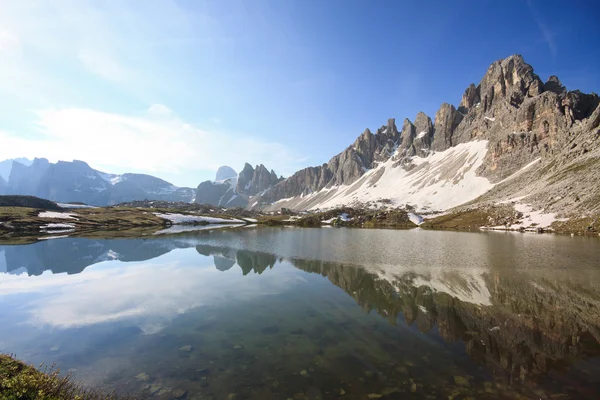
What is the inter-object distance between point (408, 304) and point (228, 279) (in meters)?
22.2

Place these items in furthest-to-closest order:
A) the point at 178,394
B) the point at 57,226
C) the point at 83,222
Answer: the point at 83,222 → the point at 57,226 → the point at 178,394

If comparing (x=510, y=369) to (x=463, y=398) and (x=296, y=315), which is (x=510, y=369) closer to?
(x=463, y=398)

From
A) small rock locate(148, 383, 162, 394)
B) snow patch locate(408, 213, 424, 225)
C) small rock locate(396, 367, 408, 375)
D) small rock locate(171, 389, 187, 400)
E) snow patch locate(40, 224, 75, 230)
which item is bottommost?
snow patch locate(40, 224, 75, 230)

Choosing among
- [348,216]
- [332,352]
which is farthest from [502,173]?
[332,352]

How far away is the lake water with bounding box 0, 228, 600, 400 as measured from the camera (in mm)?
14203

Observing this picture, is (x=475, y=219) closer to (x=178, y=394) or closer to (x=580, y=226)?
(x=580, y=226)

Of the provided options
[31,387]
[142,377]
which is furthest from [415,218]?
Answer: [31,387]

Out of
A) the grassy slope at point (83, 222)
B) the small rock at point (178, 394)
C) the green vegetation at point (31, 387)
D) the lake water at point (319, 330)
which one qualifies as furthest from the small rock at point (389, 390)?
the grassy slope at point (83, 222)

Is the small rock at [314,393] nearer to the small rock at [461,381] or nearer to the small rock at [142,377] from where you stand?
the small rock at [461,381]

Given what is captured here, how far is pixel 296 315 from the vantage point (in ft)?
79.2

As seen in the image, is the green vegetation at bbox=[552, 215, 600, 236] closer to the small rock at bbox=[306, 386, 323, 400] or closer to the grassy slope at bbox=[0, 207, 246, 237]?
the small rock at bbox=[306, 386, 323, 400]

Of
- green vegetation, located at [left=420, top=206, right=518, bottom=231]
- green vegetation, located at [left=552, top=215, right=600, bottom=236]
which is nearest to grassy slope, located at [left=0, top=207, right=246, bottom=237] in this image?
green vegetation, located at [left=420, top=206, right=518, bottom=231]

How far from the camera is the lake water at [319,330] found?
14.2 metres

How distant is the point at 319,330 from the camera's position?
2092 centimetres
